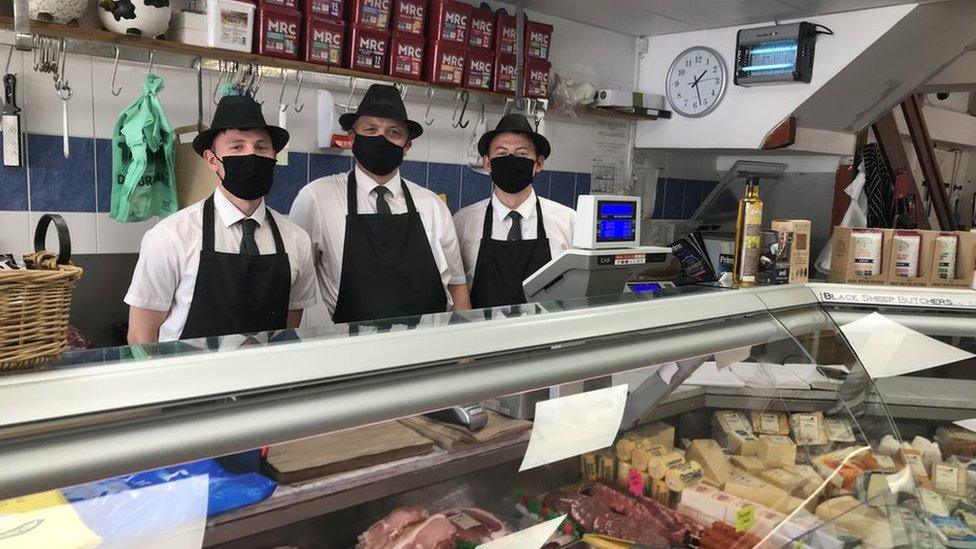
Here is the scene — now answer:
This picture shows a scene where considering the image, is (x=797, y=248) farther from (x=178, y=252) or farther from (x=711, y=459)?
(x=178, y=252)

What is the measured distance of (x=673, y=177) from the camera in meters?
6.12

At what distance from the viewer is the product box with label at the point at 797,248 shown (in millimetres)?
2336

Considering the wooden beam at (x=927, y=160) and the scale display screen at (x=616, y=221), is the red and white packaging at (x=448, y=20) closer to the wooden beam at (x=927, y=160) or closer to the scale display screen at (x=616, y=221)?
the scale display screen at (x=616, y=221)

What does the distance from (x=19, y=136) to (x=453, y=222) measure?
172 cm

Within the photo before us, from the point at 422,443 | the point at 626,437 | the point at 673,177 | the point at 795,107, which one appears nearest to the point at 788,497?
the point at 626,437

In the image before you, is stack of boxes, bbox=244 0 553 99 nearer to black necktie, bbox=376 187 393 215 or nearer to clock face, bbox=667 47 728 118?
black necktie, bbox=376 187 393 215

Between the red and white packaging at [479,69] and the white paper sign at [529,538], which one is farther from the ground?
the red and white packaging at [479,69]

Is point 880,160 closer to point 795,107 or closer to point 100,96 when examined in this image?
point 795,107

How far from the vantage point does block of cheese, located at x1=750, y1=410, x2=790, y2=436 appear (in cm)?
215

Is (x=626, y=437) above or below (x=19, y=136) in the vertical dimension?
below

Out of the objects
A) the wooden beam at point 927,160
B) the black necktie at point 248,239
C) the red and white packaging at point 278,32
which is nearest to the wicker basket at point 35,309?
the black necktie at point 248,239

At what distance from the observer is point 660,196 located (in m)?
6.04

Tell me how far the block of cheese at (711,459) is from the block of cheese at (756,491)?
3 cm

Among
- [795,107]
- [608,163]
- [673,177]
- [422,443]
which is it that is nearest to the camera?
[422,443]
